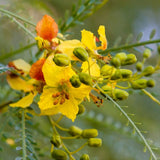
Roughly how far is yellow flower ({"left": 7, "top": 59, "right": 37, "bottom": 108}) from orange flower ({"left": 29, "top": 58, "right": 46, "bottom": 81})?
0.09 metres

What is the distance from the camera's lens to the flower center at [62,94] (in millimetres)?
1037

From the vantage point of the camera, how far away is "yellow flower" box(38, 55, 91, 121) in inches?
40.5

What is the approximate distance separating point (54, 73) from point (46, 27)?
21 cm

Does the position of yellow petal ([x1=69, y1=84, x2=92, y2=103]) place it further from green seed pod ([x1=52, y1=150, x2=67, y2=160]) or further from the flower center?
green seed pod ([x1=52, y1=150, x2=67, y2=160])

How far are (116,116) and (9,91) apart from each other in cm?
98

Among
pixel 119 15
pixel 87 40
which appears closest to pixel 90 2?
pixel 87 40

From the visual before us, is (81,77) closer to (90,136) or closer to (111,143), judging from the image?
(90,136)

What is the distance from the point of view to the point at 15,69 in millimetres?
1271

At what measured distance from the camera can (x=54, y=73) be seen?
3.40 feet

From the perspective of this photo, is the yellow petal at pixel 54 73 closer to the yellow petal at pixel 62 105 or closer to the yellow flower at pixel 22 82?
the yellow petal at pixel 62 105

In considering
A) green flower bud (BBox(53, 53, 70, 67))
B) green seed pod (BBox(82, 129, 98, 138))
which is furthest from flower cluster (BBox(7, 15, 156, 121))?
green seed pod (BBox(82, 129, 98, 138))

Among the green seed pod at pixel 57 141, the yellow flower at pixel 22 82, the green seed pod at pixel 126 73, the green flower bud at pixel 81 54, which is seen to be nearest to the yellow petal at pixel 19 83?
the yellow flower at pixel 22 82

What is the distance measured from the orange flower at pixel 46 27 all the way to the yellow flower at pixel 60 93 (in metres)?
0.13

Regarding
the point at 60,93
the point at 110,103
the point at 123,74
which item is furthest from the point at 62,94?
the point at 110,103
